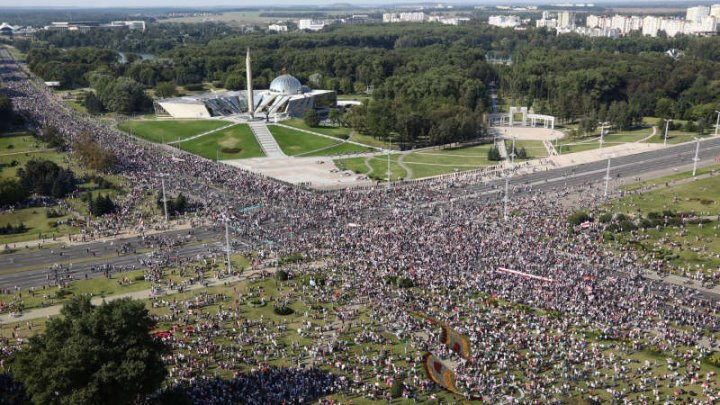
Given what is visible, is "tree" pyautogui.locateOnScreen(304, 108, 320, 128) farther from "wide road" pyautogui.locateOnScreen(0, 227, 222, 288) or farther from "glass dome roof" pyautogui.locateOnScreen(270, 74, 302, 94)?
"wide road" pyautogui.locateOnScreen(0, 227, 222, 288)

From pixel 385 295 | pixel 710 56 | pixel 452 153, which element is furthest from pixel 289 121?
pixel 710 56

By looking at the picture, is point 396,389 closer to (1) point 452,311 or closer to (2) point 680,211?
(1) point 452,311

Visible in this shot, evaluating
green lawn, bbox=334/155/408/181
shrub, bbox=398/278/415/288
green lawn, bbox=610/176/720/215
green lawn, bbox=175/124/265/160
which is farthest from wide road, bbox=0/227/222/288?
green lawn, bbox=610/176/720/215

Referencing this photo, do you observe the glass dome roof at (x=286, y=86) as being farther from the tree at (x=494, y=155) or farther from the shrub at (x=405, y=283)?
the shrub at (x=405, y=283)

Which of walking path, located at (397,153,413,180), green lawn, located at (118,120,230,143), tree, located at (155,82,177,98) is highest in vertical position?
tree, located at (155,82,177,98)

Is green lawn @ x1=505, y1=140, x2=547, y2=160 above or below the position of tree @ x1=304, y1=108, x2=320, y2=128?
below

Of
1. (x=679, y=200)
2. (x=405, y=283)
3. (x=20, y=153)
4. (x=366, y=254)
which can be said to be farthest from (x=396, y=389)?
(x=20, y=153)

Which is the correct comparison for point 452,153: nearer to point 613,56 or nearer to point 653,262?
point 653,262
